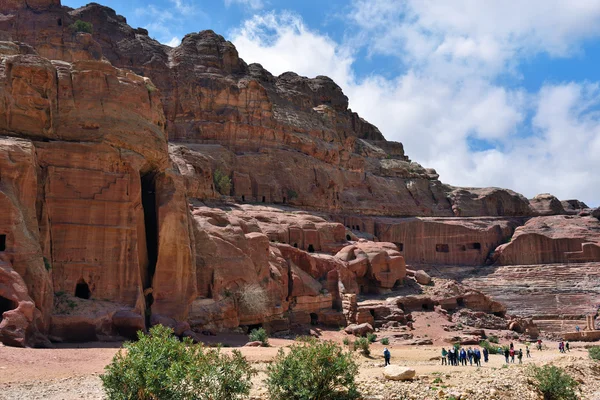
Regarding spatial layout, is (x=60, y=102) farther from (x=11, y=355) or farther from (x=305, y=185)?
(x=305, y=185)

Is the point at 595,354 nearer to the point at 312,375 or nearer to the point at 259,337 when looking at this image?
the point at 259,337

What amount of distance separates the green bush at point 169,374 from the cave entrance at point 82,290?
13678mm

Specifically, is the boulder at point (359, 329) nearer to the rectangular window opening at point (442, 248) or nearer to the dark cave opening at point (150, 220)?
the dark cave opening at point (150, 220)

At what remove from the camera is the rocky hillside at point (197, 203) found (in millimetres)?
27281

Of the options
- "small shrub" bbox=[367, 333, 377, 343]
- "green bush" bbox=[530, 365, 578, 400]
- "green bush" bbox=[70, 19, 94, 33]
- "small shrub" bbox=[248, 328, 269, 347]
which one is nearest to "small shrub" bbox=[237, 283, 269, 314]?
"small shrub" bbox=[248, 328, 269, 347]

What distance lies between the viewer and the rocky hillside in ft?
89.5

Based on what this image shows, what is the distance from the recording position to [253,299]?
3672cm

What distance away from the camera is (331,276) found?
45375 mm

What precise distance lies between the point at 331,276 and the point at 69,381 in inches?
1140

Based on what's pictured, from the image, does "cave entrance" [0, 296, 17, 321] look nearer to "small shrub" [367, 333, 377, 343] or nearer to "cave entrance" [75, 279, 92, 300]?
"cave entrance" [75, 279, 92, 300]

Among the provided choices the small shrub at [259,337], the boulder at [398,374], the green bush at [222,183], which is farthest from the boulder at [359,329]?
the green bush at [222,183]

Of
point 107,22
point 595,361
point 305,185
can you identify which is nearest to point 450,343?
point 595,361

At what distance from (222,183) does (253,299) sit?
2597 centimetres

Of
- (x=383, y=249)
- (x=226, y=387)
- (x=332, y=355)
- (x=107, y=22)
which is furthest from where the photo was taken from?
(x=107, y=22)
